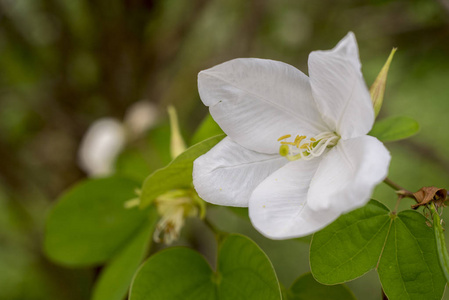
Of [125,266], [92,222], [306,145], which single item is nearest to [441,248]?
[306,145]

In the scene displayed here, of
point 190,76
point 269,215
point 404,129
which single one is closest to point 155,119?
point 190,76

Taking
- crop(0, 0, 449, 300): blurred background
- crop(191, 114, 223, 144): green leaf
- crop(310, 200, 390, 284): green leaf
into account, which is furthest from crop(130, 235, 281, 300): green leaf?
crop(0, 0, 449, 300): blurred background

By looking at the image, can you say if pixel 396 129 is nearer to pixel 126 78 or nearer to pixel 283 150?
pixel 283 150

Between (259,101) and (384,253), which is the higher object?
(259,101)

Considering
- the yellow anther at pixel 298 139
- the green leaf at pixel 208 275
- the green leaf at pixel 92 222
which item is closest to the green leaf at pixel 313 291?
the green leaf at pixel 208 275

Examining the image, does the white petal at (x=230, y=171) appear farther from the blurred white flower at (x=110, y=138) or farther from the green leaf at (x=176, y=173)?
the blurred white flower at (x=110, y=138)

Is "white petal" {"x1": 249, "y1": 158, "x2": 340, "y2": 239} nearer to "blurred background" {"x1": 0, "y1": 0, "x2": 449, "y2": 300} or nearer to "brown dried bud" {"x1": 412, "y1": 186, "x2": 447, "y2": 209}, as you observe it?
"brown dried bud" {"x1": 412, "y1": 186, "x2": 447, "y2": 209}

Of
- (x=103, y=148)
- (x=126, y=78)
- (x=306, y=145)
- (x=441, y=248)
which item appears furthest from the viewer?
(x=126, y=78)
